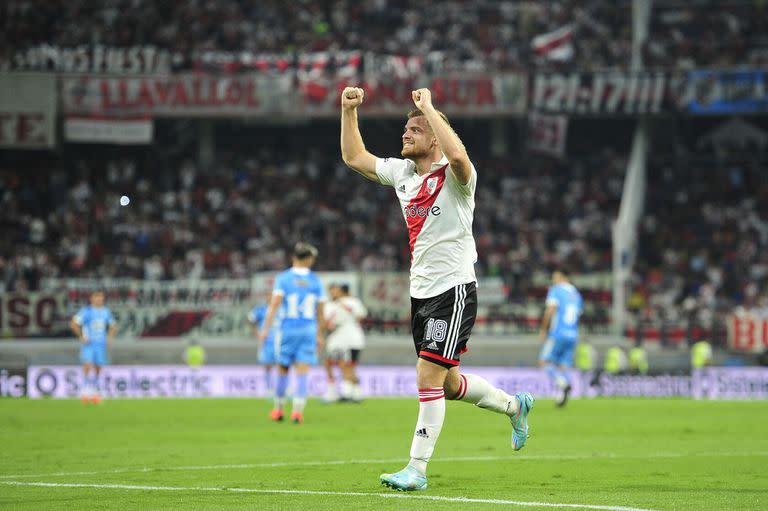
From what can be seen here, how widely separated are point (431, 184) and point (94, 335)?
1655 cm

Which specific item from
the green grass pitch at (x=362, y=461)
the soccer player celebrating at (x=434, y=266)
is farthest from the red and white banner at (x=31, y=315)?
the soccer player celebrating at (x=434, y=266)

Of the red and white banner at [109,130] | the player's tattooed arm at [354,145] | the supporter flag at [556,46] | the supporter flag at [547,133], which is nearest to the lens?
the player's tattooed arm at [354,145]

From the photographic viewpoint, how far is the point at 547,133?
40.0 metres

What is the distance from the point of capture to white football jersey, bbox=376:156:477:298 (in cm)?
829

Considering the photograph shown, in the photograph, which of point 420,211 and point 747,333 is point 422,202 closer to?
point 420,211

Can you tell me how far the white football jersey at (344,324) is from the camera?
77.4ft

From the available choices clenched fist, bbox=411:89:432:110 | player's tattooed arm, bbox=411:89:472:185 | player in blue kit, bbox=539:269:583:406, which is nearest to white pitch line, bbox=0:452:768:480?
player's tattooed arm, bbox=411:89:472:185

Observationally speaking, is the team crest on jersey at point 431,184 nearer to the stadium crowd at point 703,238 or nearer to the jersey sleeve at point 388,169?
the jersey sleeve at point 388,169

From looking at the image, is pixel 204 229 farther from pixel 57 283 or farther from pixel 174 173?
pixel 57 283

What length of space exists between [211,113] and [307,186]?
4.16 m

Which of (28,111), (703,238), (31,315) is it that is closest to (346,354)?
(31,315)

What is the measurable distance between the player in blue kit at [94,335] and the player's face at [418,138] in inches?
639

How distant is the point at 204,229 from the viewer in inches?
1507

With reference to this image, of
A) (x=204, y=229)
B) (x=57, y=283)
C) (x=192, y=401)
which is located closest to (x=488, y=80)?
(x=204, y=229)
